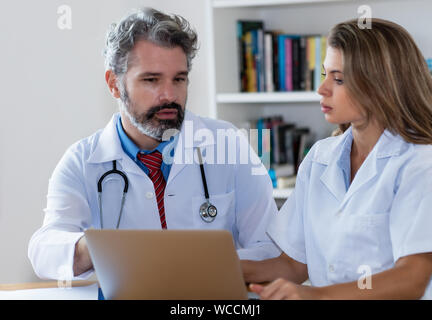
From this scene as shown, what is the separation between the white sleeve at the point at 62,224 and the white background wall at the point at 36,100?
0.53 metres

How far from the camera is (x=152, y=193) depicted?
1659mm

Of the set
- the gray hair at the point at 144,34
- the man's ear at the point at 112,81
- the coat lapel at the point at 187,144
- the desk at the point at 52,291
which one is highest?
the gray hair at the point at 144,34

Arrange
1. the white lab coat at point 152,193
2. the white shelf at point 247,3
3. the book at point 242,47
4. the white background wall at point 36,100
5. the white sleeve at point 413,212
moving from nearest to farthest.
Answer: the white sleeve at point 413,212, the white lab coat at point 152,193, the white background wall at point 36,100, the white shelf at point 247,3, the book at point 242,47

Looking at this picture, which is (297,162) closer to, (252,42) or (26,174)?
(252,42)

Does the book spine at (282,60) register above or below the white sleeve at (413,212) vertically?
above

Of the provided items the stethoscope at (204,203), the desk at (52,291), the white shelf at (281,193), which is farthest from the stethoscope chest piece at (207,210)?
the white shelf at (281,193)

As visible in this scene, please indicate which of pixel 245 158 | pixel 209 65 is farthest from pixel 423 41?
pixel 245 158

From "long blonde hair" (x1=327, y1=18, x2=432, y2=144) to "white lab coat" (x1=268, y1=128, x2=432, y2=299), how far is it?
4 cm

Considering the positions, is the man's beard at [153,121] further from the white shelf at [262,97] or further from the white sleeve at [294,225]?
the white shelf at [262,97]

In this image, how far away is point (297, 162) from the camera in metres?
2.79

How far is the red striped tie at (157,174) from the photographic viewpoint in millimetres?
1682

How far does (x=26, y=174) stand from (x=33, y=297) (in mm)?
882

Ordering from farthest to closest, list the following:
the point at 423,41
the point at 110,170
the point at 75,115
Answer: the point at 423,41
the point at 75,115
the point at 110,170

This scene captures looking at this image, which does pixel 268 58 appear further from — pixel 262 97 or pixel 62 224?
pixel 62 224
